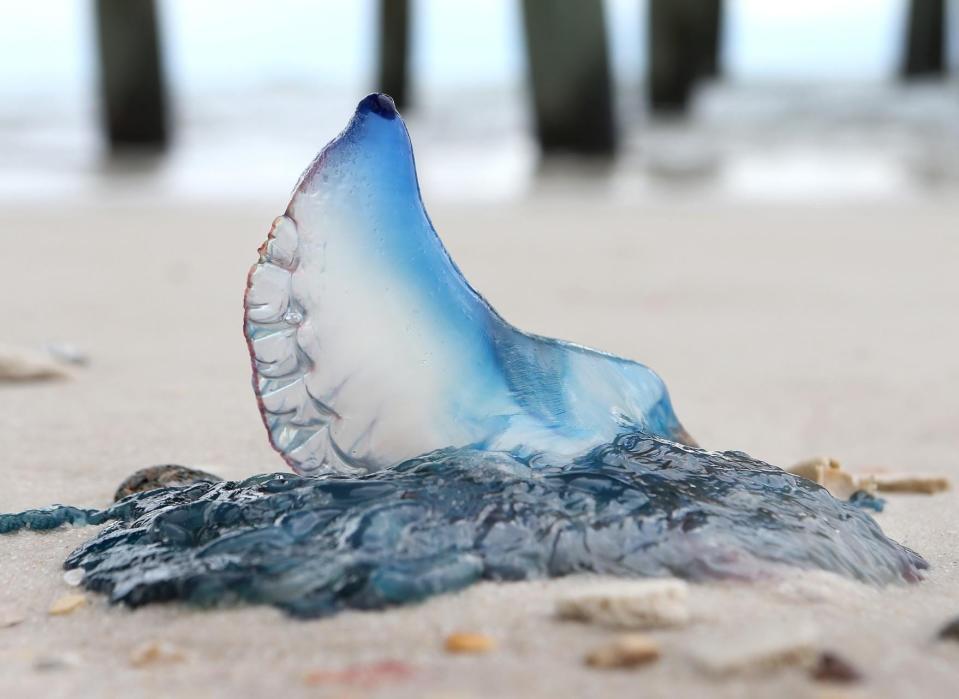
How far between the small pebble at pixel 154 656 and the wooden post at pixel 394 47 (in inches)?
496

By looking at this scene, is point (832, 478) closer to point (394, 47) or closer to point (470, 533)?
point (470, 533)

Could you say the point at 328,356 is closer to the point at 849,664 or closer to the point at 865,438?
the point at 849,664

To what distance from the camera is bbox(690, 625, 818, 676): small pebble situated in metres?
1.31

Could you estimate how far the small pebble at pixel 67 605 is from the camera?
1615mm

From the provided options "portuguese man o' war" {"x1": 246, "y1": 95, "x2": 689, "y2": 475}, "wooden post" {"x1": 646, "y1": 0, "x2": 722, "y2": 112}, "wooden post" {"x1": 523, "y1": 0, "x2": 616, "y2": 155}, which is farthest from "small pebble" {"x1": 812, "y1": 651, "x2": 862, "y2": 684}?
"wooden post" {"x1": 646, "y1": 0, "x2": 722, "y2": 112}

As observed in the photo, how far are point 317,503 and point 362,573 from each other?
0.57 feet

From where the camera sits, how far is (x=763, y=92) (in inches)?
616

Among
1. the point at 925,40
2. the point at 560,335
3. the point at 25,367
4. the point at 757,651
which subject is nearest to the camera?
the point at 757,651

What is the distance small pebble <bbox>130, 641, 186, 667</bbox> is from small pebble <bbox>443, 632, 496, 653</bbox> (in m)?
0.29

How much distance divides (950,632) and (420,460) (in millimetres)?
709


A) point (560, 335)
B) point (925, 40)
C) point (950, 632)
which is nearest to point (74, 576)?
point (950, 632)

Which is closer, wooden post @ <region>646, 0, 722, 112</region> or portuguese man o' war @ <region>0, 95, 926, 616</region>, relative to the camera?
portuguese man o' war @ <region>0, 95, 926, 616</region>

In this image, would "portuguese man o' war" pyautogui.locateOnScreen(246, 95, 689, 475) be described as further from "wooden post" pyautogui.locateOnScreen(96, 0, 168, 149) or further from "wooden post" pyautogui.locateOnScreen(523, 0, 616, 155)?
"wooden post" pyautogui.locateOnScreen(96, 0, 168, 149)

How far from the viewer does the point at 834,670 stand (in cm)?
132
